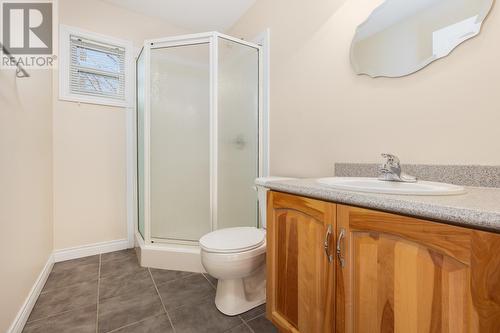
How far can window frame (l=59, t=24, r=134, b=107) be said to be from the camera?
7.06 ft

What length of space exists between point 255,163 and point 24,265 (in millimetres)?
1749

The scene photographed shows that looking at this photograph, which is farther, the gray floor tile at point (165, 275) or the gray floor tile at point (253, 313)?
the gray floor tile at point (165, 275)

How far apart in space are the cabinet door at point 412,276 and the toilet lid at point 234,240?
667 mm

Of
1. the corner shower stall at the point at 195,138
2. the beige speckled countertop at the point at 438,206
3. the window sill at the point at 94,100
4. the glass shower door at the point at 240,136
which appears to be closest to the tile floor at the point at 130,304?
the corner shower stall at the point at 195,138

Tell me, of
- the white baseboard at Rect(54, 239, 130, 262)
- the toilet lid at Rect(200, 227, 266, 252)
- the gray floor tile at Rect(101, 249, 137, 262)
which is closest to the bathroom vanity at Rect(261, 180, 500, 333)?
the toilet lid at Rect(200, 227, 266, 252)

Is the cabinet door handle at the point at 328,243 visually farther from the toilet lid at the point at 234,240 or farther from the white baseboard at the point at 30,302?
the white baseboard at the point at 30,302

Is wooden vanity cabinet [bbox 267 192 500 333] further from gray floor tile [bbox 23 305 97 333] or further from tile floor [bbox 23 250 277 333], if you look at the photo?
gray floor tile [bbox 23 305 97 333]

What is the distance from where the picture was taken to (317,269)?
91 centimetres

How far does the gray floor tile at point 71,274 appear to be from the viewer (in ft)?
5.80

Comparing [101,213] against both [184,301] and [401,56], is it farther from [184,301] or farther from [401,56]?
[401,56]

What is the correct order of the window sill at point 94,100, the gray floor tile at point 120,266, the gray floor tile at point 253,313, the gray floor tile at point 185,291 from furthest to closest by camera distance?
1. the window sill at point 94,100
2. the gray floor tile at point 120,266
3. the gray floor tile at point 185,291
4. the gray floor tile at point 253,313

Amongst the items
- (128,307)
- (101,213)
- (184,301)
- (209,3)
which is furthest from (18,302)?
(209,3)

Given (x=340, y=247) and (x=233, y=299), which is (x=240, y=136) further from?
(x=340, y=247)

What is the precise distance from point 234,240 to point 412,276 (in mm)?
1011
